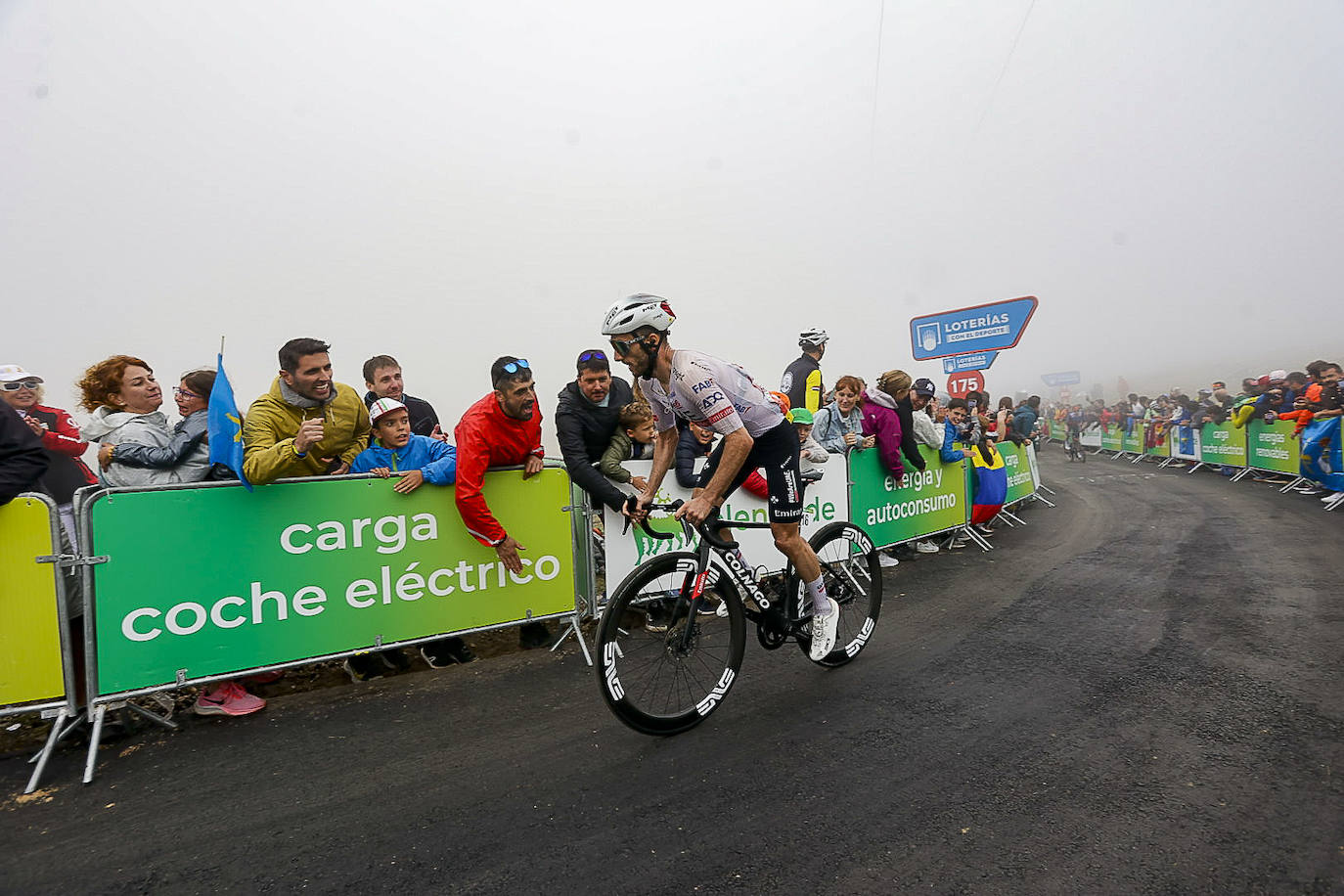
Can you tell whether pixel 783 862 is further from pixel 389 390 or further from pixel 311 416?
pixel 389 390

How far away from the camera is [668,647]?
3.42 m

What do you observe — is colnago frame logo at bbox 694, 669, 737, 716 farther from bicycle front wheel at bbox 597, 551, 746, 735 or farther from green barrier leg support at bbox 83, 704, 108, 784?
green barrier leg support at bbox 83, 704, 108, 784

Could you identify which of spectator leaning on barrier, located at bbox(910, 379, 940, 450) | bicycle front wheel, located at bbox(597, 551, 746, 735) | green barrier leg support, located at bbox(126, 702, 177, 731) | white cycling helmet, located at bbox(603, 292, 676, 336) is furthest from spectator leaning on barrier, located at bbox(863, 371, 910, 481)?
green barrier leg support, located at bbox(126, 702, 177, 731)

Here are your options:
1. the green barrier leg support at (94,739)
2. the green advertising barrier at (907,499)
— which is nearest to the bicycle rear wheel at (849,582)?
the green advertising barrier at (907,499)

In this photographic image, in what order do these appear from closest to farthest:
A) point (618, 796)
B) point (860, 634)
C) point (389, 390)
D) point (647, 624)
A: point (618, 796) < point (647, 624) < point (860, 634) < point (389, 390)

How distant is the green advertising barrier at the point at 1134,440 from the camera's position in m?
21.8

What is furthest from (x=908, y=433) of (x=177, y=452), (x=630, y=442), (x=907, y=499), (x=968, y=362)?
(x=177, y=452)

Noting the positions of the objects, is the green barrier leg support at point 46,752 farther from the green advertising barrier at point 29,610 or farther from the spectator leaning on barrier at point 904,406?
the spectator leaning on barrier at point 904,406

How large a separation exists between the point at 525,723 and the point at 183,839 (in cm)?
149

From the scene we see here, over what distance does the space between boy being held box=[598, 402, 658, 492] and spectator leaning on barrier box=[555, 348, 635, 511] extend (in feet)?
0.19

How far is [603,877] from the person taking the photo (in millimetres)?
2295

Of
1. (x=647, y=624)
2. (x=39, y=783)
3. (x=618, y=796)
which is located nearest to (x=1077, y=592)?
(x=647, y=624)

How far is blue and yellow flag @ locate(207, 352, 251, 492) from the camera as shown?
365cm

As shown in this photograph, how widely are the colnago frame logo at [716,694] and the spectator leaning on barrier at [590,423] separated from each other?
4.64 feet
